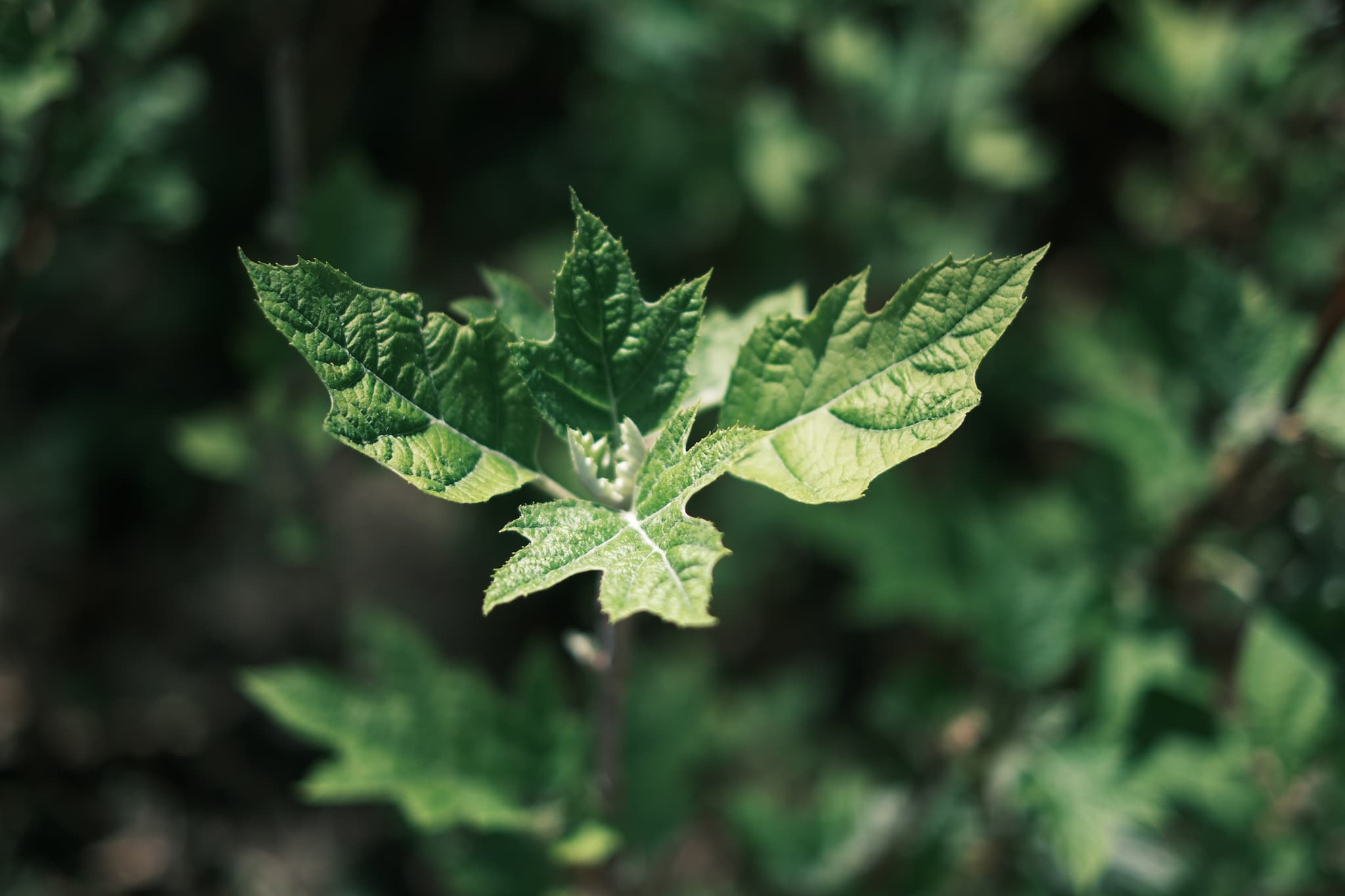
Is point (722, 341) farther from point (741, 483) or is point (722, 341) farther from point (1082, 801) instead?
point (741, 483)

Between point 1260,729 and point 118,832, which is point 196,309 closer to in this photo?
point 118,832

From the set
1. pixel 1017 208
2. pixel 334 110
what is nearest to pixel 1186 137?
pixel 1017 208

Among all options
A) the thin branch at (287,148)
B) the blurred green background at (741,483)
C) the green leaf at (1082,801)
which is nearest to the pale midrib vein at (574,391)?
the blurred green background at (741,483)

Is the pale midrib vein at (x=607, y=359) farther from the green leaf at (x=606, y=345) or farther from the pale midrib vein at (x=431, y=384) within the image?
the pale midrib vein at (x=431, y=384)

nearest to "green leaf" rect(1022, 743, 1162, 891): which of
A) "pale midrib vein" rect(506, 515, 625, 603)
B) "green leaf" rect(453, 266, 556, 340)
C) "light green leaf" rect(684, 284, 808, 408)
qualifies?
"light green leaf" rect(684, 284, 808, 408)

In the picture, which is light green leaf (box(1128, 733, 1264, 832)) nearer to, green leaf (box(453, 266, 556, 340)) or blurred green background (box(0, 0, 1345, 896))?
blurred green background (box(0, 0, 1345, 896))

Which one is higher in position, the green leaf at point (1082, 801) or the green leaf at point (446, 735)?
the green leaf at point (446, 735)

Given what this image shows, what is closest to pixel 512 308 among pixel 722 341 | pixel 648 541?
pixel 722 341
